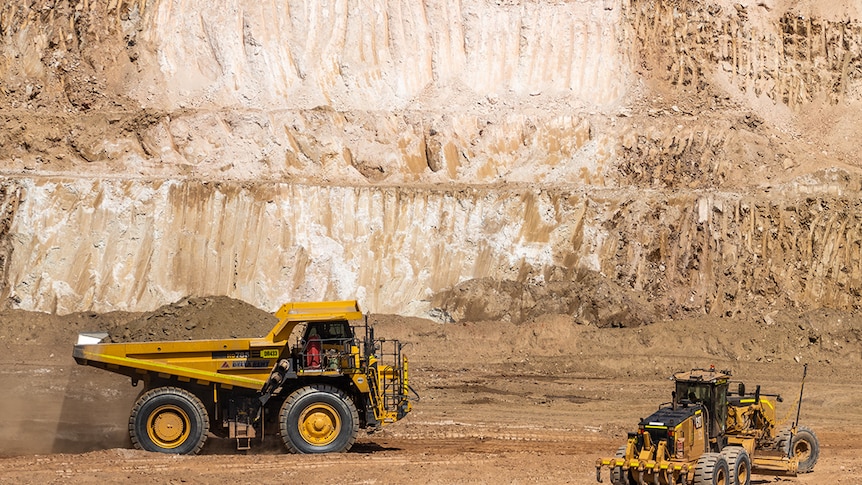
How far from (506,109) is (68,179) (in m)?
15.6

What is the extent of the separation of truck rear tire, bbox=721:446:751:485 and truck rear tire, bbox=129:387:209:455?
294 inches

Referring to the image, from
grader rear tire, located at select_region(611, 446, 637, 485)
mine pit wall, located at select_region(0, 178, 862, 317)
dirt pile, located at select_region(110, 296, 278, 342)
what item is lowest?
grader rear tire, located at select_region(611, 446, 637, 485)

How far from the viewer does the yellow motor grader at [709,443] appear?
533 inches

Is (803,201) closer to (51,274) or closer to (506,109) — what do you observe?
(506,109)

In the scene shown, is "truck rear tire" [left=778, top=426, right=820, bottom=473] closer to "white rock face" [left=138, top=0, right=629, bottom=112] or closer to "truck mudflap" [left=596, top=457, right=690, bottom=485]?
"truck mudflap" [left=596, top=457, right=690, bottom=485]

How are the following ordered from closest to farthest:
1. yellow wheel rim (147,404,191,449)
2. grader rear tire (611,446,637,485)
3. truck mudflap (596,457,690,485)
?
truck mudflap (596,457,690,485)
grader rear tire (611,446,637,485)
yellow wheel rim (147,404,191,449)

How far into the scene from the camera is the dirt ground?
16.5 meters

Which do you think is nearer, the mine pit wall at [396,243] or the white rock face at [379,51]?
the mine pit wall at [396,243]

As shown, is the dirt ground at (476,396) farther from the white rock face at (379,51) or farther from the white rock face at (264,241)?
the white rock face at (379,51)

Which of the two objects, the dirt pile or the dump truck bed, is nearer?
the dump truck bed

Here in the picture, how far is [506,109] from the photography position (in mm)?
42500

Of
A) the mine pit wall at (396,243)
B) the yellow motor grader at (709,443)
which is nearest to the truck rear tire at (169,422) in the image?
the yellow motor grader at (709,443)

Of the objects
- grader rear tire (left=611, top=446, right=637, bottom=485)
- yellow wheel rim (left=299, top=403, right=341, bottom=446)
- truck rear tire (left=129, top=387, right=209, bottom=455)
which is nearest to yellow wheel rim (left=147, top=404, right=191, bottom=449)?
truck rear tire (left=129, top=387, right=209, bottom=455)

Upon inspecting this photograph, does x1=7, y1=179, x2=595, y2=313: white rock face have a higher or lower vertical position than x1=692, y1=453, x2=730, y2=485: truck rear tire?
higher
